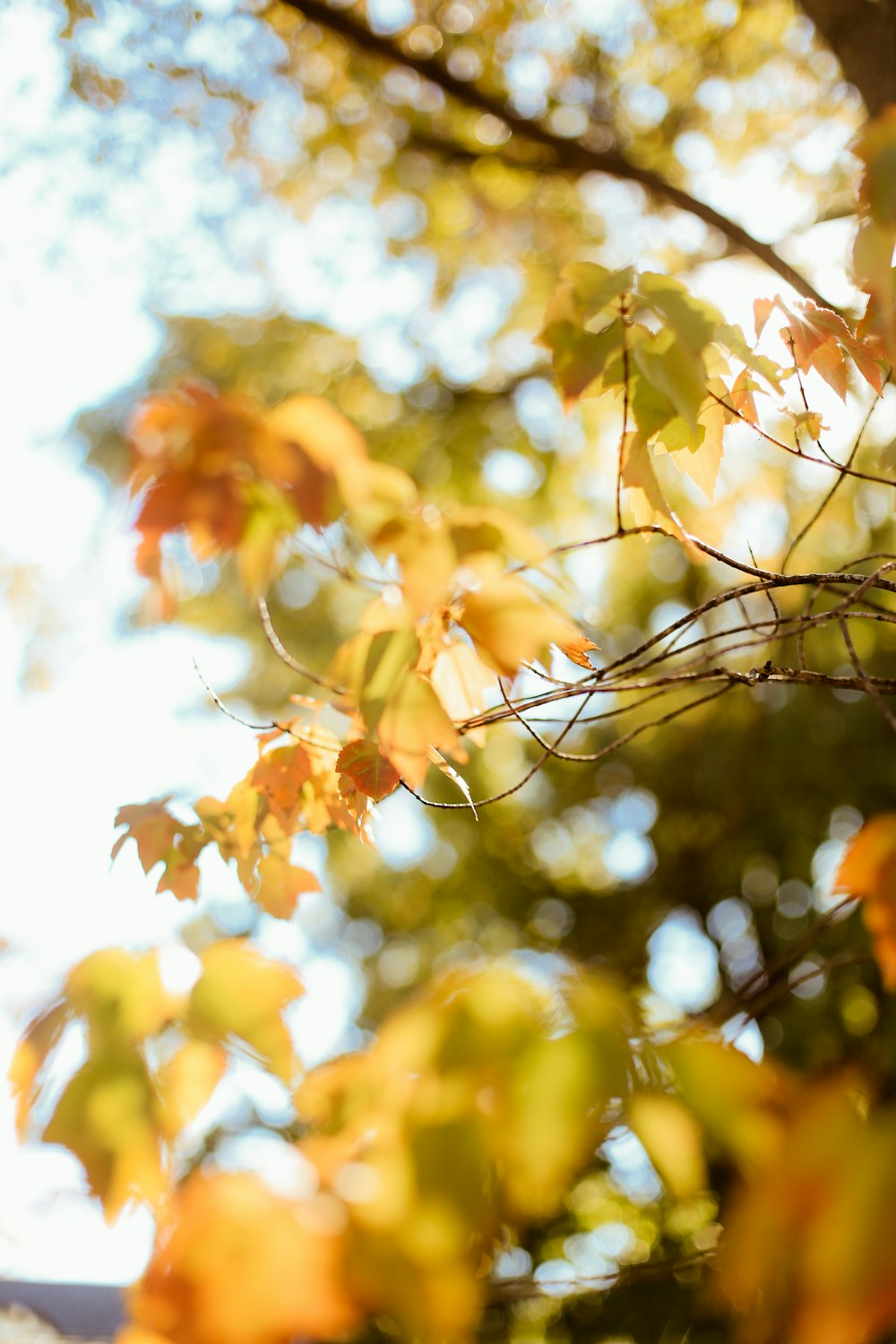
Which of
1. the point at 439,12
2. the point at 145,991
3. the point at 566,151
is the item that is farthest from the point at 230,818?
the point at 439,12

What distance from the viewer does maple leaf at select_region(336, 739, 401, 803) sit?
2.49ft

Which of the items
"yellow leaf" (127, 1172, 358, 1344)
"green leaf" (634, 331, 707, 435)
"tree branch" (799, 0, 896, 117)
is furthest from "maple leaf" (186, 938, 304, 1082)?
"tree branch" (799, 0, 896, 117)

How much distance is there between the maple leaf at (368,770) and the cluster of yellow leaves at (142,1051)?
232 mm

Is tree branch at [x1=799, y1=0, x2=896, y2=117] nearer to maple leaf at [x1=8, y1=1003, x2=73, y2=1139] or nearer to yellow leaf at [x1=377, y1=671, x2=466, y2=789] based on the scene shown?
yellow leaf at [x1=377, y1=671, x2=466, y2=789]

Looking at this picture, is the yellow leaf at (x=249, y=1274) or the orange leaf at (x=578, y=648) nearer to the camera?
the yellow leaf at (x=249, y=1274)

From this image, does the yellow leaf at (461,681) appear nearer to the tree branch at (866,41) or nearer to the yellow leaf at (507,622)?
the yellow leaf at (507,622)

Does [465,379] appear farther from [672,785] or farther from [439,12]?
[672,785]

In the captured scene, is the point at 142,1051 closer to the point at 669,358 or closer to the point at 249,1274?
the point at 249,1274

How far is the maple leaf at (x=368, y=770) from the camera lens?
76cm

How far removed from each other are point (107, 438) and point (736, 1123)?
16.8 feet

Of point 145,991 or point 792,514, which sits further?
point 792,514

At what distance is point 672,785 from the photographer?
532 cm

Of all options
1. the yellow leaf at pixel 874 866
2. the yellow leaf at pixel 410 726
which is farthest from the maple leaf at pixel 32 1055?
the yellow leaf at pixel 874 866

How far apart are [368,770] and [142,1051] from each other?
1.03 feet
